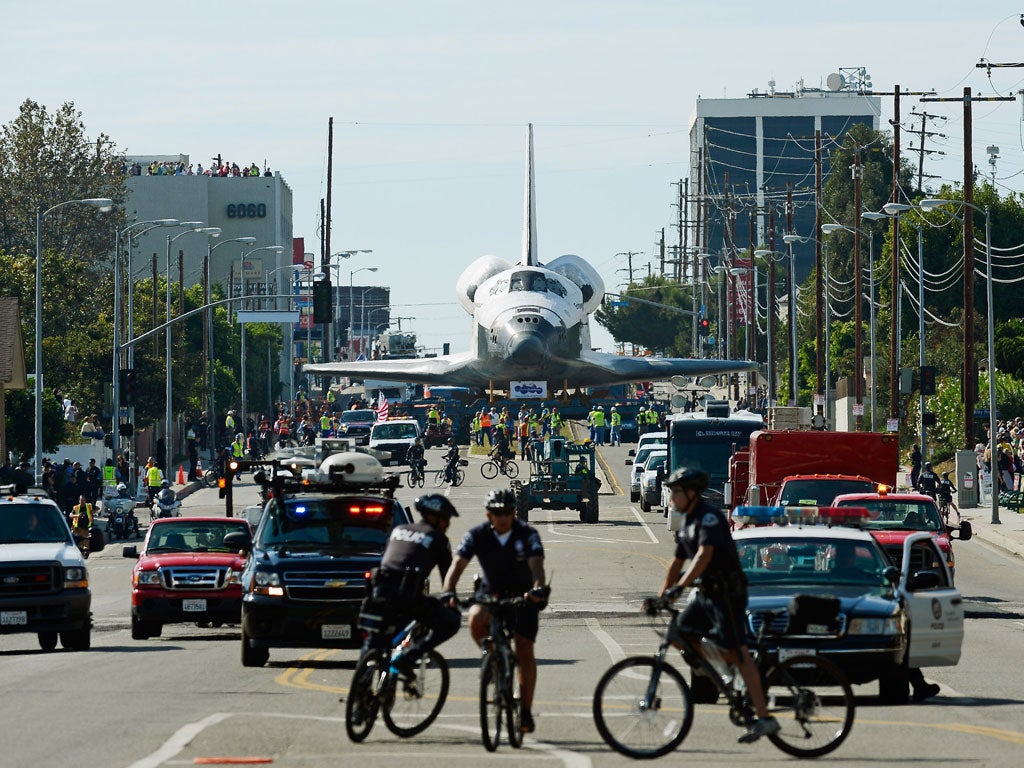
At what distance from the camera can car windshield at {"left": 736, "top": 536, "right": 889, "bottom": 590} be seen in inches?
664

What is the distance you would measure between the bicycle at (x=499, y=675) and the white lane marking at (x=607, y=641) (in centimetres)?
779

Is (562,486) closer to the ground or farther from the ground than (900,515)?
closer to the ground

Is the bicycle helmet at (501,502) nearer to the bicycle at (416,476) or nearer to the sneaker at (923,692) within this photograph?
the sneaker at (923,692)

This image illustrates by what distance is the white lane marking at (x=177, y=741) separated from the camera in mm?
12767

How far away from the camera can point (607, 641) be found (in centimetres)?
2392

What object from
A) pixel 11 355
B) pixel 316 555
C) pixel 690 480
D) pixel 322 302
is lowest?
pixel 316 555

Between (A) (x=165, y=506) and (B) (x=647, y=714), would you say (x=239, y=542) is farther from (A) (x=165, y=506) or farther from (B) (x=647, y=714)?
(A) (x=165, y=506)

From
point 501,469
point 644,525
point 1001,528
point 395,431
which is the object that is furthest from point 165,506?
point 395,431

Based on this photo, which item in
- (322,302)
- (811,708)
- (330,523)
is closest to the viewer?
(811,708)

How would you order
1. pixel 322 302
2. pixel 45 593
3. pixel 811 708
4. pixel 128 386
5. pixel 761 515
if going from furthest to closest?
pixel 128 386 < pixel 322 302 < pixel 45 593 < pixel 761 515 < pixel 811 708

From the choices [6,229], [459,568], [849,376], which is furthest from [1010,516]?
[6,229]

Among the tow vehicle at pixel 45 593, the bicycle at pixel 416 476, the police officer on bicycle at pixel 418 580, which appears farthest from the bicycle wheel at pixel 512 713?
the bicycle at pixel 416 476

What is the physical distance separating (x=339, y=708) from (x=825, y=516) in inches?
223

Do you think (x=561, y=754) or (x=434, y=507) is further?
(x=434, y=507)
